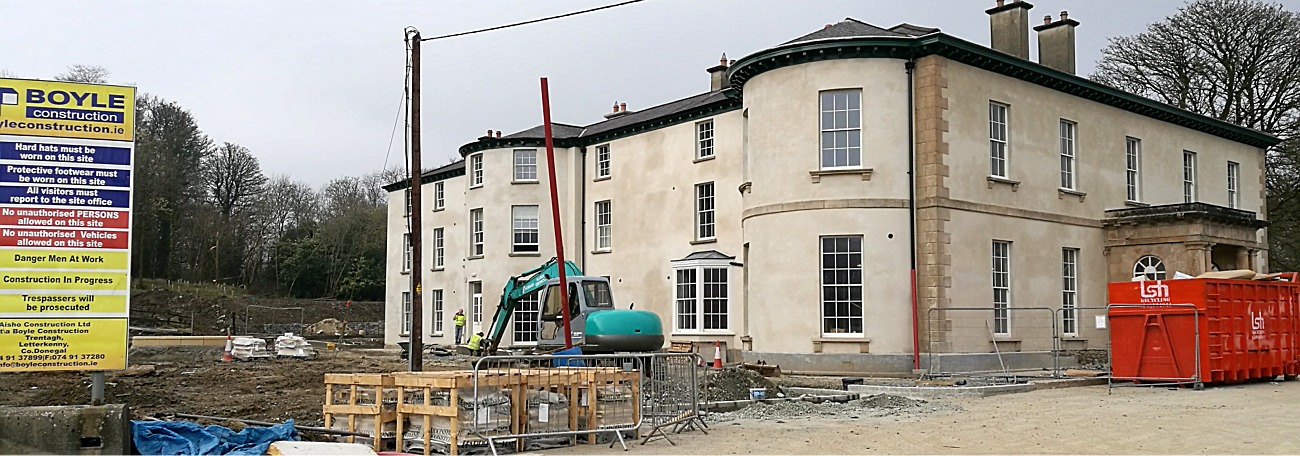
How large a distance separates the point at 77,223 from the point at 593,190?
25250 mm

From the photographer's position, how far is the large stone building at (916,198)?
23.0 m

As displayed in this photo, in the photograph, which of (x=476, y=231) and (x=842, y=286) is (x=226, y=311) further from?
(x=842, y=286)

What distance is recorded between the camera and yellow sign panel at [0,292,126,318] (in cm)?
1081

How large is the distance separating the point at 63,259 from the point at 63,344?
88cm

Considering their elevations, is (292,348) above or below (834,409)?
below

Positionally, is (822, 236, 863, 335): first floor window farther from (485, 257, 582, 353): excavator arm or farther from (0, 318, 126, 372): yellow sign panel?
(0, 318, 126, 372): yellow sign panel

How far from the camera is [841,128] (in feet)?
77.1

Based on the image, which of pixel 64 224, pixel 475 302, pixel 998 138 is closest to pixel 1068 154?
pixel 998 138

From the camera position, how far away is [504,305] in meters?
24.8

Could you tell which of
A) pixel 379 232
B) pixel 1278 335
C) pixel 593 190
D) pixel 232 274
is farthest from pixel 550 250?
pixel 232 274

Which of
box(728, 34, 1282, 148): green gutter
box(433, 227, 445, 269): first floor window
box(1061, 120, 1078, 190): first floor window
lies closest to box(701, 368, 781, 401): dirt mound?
box(728, 34, 1282, 148): green gutter

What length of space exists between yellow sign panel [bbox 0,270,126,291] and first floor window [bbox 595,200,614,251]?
24409 mm

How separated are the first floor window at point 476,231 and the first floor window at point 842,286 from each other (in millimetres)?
17726

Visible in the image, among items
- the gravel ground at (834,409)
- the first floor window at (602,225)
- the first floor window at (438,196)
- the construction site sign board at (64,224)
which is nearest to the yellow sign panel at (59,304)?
the construction site sign board at (64,224)
